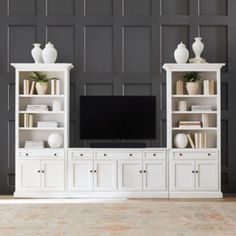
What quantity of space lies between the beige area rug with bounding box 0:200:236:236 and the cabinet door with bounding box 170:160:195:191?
119 inches

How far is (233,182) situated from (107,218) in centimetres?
428

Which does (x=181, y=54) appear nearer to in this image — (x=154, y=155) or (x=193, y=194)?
(x=154, y=155)

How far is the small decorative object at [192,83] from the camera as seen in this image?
6.58m

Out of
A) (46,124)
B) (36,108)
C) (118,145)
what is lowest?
(118,145)

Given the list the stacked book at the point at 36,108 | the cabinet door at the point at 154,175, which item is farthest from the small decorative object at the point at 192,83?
the stacked book at the point at 36,108

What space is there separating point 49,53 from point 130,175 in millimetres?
2054

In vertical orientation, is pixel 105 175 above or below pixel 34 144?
below

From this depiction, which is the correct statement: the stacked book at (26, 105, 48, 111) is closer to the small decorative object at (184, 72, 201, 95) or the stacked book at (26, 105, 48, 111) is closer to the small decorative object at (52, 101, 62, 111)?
the small decorative object at (52, 101, 62, 111)

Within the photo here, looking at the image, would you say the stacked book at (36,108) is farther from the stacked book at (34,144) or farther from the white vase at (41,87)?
the stacked book at (34,144)

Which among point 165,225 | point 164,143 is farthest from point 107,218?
point 164,143

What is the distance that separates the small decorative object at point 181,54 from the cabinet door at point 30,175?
2.46m

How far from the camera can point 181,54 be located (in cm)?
654

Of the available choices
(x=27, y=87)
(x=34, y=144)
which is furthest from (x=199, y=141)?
(x=27, y=87)

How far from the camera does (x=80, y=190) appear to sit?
6.41m
